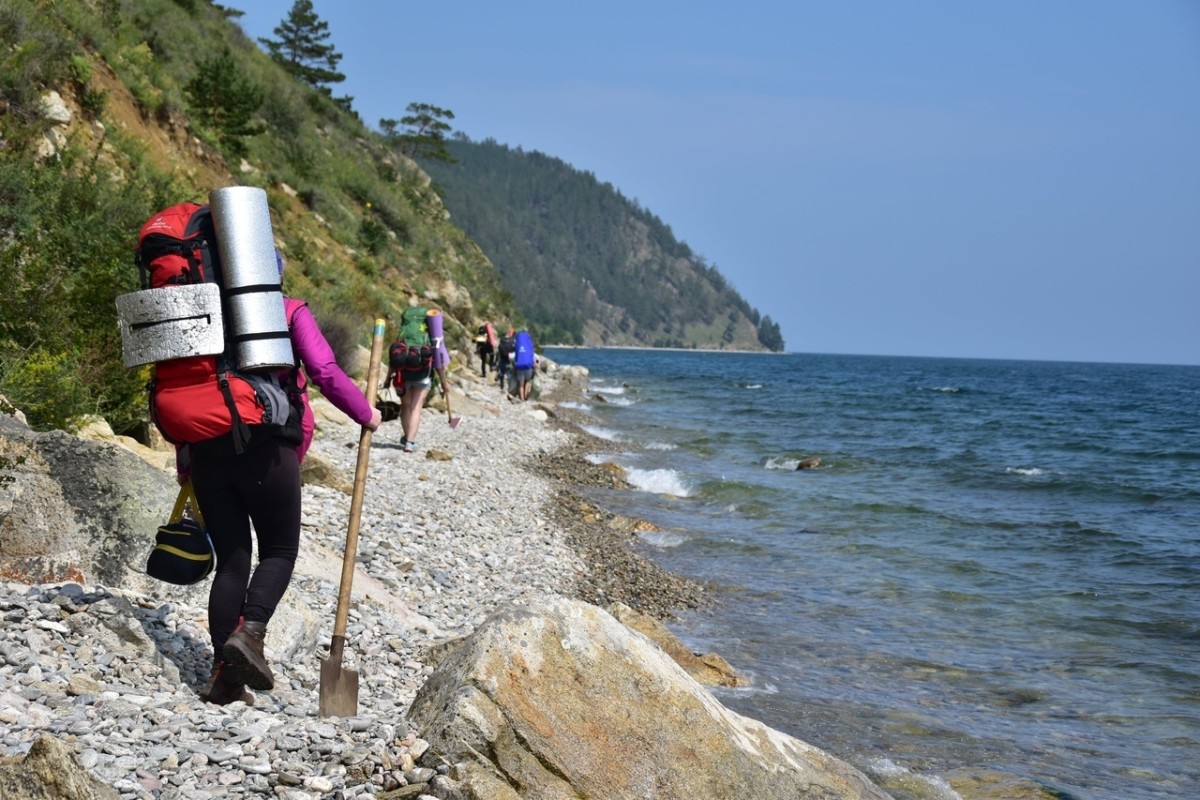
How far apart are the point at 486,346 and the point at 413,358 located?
686 inches

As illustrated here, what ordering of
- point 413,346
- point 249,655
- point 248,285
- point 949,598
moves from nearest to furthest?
1. point 248,285
2. point 249,655
3. point 949,598
4. point 413,346

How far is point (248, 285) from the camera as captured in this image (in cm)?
412

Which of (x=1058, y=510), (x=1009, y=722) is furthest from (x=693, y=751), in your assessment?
(x=1058, y=510)

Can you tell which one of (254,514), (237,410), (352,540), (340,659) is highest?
(237,410)

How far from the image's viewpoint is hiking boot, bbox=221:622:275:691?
421 centimetres

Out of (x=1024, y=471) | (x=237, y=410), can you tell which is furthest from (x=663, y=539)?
(x=1024, y=471)

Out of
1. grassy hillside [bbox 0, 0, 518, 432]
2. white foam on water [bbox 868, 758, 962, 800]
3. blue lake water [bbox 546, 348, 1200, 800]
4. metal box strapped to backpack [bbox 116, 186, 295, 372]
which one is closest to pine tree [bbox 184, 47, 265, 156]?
grassy hillside [bbox 0, 0, 518, 432]

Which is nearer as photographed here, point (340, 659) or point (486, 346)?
point (340, 659)

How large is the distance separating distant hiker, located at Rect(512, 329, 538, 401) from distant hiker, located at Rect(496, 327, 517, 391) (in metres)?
0.49

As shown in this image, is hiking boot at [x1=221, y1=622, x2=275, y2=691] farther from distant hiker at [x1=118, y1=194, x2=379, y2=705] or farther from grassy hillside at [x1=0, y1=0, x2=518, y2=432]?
grassy hillside at [x1=0, y1=0, x2=518, y2=432]

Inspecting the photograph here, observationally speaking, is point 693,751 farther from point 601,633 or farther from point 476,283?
point 476,283

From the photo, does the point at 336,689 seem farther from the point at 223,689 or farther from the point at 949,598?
the point at 949,598

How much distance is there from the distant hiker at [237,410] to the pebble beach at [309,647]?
0.40 meters

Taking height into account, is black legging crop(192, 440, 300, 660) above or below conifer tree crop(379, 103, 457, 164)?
below
